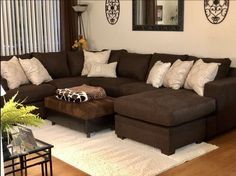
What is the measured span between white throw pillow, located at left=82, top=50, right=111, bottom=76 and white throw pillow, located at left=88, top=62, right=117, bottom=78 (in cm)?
18

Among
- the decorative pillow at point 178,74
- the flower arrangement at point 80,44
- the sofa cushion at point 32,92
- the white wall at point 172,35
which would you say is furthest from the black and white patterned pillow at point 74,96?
the flower arrangement at point 80,44

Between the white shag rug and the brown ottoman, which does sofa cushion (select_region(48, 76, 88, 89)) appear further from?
the white shag rug

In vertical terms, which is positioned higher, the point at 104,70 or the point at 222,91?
the point at 104,70

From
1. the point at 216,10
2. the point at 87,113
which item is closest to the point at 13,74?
the point at 87,113

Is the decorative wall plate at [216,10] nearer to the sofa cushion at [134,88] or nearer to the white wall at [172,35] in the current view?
the white wall at [172,35]

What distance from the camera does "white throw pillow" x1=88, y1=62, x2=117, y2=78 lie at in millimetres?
5539

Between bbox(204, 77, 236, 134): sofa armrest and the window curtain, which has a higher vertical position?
the window curtain

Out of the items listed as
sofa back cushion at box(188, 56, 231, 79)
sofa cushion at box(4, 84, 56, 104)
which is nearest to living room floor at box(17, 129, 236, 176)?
sofa back cushion at box(188, 56, 231, 79)

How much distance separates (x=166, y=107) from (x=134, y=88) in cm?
116

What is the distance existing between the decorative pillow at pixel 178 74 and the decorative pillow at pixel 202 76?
0.17m

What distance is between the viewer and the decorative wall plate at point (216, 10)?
4645 millimetres

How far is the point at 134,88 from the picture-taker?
4.71 m

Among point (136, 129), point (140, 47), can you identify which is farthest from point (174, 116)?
point (140, 47)

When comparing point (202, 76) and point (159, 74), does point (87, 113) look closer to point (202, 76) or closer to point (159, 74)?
point (159, 74)
